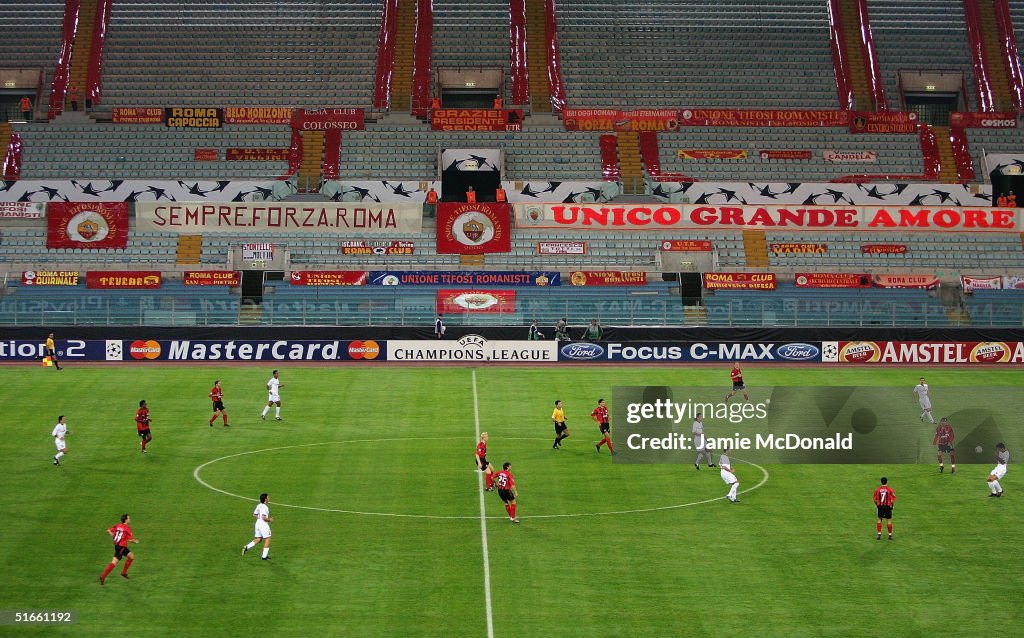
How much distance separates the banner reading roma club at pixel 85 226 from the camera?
63031 millimetres

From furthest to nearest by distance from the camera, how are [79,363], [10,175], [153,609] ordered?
[10,175] → [79,363] → [153,609]

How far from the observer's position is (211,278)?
196ft

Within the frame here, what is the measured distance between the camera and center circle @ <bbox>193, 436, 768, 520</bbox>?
29172 millimetres

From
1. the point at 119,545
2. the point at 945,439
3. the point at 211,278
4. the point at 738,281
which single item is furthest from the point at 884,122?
the point at 119,545

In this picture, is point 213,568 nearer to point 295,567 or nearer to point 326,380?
point 295,567

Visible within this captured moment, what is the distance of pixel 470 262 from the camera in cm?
6297

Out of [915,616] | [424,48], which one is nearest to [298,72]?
[424,48]

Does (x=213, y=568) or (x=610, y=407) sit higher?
(x=610, y=407)

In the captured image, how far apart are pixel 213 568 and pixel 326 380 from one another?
2377 cm

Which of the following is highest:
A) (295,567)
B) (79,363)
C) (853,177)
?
(853,177)

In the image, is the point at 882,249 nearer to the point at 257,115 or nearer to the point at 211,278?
the point at 211,278

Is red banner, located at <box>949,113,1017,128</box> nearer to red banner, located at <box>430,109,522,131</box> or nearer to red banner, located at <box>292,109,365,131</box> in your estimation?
red banner, located at <box>430,109,522,131</box>

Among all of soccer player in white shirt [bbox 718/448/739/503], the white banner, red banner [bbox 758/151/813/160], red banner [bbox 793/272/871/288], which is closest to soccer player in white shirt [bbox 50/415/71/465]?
soccer player in white shirt [bbox 718/448/739/503]

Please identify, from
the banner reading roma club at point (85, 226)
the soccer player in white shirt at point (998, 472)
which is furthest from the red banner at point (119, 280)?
the soccer player in white shirt at point (998, 472)
